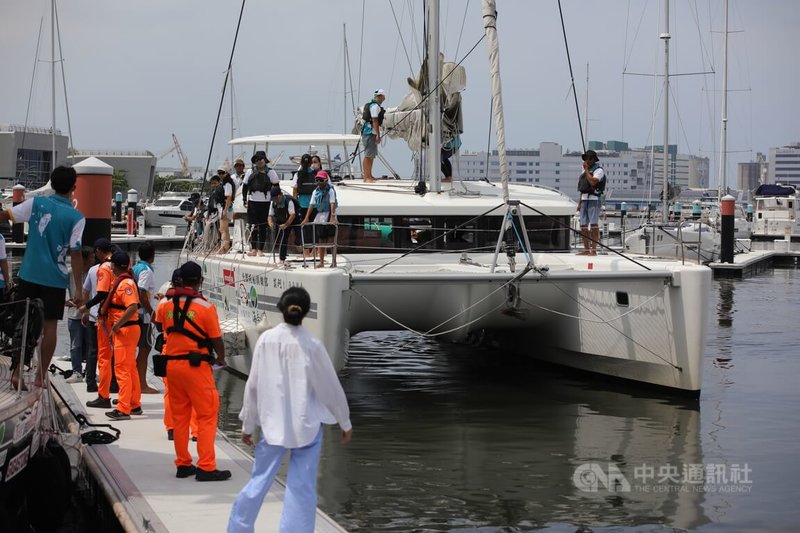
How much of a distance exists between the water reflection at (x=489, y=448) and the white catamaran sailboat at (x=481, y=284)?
24.3 inches

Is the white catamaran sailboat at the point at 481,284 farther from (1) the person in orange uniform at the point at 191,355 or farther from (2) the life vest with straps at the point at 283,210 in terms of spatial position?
(1) the person in orange uniform at the point at 191,355

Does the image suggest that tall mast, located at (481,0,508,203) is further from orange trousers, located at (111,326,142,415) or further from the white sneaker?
the white sneaker

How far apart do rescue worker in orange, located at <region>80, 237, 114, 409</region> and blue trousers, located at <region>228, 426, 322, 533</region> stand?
4.45 meters

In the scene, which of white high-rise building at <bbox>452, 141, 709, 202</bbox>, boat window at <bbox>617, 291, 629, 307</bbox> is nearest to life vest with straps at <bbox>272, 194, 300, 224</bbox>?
boat window at <bbox>617, 291, 629, 307</bbox>

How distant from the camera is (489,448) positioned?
10.9m

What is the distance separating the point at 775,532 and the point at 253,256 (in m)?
8.28

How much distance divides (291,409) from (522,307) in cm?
787

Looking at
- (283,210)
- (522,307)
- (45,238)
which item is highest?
(283,210)

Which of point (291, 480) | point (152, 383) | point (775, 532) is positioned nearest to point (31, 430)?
point (291, 480)

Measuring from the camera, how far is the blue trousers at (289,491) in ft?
19.9

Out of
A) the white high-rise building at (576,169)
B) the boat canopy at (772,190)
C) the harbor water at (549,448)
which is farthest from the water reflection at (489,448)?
the white high-rise building at (576,169)

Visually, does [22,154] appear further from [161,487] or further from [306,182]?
[161,487]

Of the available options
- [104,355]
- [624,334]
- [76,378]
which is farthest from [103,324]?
[624,334]

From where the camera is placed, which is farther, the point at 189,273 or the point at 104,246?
the point at 104,246
